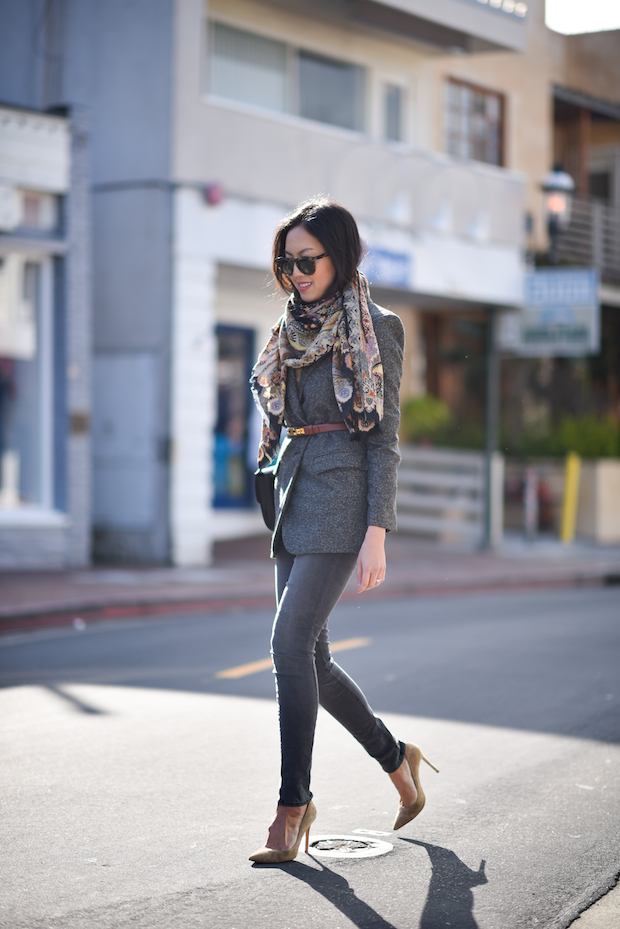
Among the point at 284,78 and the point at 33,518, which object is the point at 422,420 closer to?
the point at 284,78

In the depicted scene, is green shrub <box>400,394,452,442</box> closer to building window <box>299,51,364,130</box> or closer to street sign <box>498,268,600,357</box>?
street sign <box>498,268,600,357</box>

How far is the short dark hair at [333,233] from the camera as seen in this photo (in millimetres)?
3947

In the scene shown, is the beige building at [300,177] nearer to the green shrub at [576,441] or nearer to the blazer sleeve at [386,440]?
the green shrub at [576,441]

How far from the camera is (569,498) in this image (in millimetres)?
19156

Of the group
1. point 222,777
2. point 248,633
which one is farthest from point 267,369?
point 248,633

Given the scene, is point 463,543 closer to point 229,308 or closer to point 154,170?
point 229,308

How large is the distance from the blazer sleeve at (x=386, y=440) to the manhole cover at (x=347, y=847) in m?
1.09

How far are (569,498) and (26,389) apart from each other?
9184mm

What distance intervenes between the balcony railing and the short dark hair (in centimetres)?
1817

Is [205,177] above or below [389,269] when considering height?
above

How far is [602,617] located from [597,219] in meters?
13.6

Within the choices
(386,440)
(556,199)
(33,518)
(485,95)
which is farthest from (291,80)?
(386,440)

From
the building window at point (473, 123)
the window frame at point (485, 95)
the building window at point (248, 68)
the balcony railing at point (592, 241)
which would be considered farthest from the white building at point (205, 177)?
the balcony railing at point (592, 241)

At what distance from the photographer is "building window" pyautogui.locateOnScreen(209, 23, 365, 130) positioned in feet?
49.6
